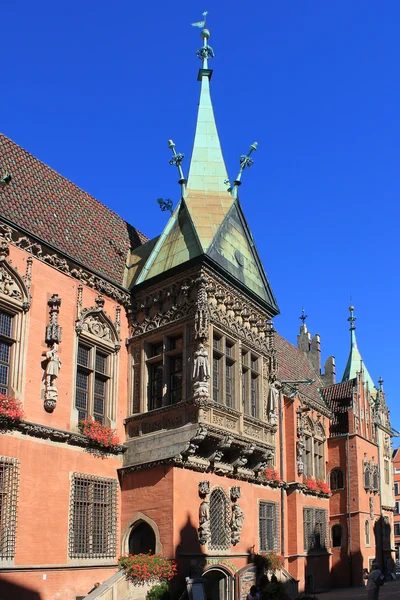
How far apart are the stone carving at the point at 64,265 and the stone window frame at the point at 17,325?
80cm

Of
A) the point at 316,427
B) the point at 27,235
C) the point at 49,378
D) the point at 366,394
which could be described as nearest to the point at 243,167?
the point at 27,235

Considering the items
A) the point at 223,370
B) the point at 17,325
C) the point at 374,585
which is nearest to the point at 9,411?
the point at 17,325

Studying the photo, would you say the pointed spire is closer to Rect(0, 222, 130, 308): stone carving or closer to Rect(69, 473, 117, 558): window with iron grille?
Rect(0, 222, 130, 308): stone carving

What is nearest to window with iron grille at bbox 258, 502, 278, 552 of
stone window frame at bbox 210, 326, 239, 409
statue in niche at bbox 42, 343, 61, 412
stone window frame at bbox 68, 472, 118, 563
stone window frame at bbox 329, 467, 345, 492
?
stone window frame at bbox 210, 326, 239, 409

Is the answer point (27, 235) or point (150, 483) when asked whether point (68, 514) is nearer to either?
point (150, 483)

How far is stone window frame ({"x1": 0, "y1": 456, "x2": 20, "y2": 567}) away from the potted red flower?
33.1 inches

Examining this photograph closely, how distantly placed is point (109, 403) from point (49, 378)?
2.97 m

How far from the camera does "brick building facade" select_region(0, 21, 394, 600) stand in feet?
56.5

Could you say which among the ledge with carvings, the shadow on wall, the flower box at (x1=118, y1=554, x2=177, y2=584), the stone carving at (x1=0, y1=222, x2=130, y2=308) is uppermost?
the stone carving at (x1=0, y1=222, x2=130, y2=308)

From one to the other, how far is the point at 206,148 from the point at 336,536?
19.1 m

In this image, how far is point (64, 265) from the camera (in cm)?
1930

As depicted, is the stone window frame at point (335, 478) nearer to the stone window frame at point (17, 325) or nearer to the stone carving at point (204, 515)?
the stone carving at point (204, 515)

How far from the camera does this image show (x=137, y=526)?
19141 mm

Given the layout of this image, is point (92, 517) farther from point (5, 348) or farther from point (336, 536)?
point (336, 536)
